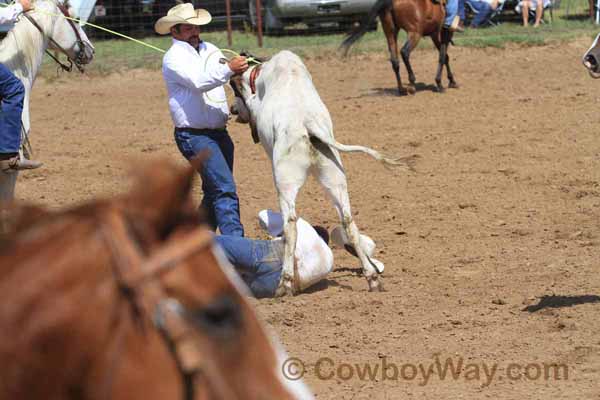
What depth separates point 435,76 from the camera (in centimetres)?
1570

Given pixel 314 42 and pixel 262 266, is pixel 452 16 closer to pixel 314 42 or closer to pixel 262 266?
pixel 314 42

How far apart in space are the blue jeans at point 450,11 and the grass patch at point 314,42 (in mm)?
1965

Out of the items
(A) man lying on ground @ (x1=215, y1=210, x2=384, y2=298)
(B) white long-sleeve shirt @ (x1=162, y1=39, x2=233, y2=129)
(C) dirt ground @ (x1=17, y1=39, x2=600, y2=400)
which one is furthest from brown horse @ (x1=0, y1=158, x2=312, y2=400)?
(B) white long-sleeve shirt @ (x1=162, y1=39, x2=233, y2=129)

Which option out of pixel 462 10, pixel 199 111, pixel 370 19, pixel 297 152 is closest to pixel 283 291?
pixel 297 152

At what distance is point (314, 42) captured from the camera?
18141 mm

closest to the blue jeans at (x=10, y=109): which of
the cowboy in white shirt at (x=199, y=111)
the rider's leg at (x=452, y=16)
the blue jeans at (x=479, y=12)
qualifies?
the cowboy in white shirt at (x=199, y=111)

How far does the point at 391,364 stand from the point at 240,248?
169cm

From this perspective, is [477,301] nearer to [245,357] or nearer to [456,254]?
[456,254]

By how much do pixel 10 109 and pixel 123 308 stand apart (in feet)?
19.9

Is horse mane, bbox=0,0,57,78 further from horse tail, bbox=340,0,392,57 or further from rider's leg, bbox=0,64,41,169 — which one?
horse tail, bbox=340,0,392,57

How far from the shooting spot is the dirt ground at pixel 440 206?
196 inches

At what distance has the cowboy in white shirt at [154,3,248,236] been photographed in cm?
689

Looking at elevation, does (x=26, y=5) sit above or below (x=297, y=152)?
above

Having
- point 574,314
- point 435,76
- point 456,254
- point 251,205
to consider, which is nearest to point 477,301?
point 574,314
